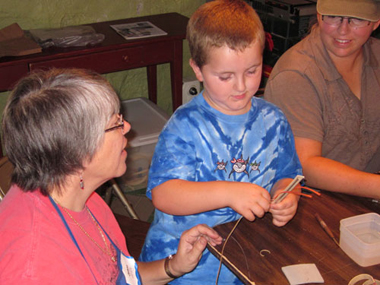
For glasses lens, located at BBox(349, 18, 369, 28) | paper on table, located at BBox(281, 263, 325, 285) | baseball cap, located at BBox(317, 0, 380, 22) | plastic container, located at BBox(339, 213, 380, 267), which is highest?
baseball cap, located at BBox(317, 0, 380, 22)

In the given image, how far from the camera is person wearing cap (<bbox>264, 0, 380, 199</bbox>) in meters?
1.73

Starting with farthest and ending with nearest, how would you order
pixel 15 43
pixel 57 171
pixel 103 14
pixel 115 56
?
1. pixel 103 14
2. pixel 115 56
3. pixel 15 43
4. pixel 57 171

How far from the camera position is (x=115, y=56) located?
2959 mm

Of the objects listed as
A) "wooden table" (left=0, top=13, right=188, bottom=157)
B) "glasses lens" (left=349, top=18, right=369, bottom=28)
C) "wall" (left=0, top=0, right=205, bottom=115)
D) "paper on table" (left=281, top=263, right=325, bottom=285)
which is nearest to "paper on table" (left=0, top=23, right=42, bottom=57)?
"wooden table" (left=0, top=13, right=188, bottom=157)

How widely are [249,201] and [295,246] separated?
0.67ft

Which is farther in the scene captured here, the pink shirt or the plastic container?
the plastic container

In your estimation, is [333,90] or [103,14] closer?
[333,90]

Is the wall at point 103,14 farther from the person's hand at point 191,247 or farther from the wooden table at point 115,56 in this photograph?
the person's hand at point 191,247

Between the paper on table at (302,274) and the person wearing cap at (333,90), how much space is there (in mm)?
491

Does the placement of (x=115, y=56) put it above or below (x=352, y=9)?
below

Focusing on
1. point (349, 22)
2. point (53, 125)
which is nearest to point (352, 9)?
point (349, 22)

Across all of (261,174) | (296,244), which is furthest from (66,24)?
(296,244)

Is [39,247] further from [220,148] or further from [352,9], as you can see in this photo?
[352,9]

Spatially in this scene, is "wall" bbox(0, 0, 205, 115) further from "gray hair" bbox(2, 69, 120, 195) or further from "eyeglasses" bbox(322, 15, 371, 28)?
"gray hair" bbox(2, 69, 120, 195)
